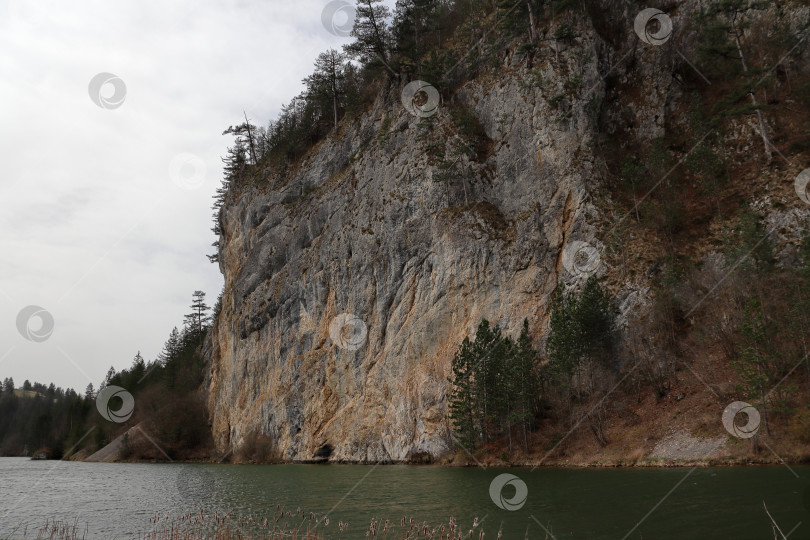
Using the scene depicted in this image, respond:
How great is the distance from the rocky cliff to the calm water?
1664 centimetres

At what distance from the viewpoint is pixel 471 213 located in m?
52.2

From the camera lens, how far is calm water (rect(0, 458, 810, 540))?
15.0m

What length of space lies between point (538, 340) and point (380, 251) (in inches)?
829

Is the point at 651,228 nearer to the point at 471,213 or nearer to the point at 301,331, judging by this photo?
the point at 471,213

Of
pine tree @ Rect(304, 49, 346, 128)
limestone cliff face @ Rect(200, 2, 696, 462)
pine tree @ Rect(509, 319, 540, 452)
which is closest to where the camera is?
pine tree @ Rect(509, 319, 540, 452)

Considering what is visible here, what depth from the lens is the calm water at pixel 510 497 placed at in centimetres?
1500

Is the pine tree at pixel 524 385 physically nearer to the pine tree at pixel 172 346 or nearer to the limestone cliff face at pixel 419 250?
the limestone cliff face at pixel 419 250

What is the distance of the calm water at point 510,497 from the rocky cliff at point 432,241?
16.6 meters

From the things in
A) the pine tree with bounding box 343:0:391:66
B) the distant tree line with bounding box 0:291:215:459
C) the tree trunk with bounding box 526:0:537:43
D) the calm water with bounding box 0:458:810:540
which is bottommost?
the calm water with bounding box 0:458:810:540

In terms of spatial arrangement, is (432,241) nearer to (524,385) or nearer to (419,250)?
(419,250)

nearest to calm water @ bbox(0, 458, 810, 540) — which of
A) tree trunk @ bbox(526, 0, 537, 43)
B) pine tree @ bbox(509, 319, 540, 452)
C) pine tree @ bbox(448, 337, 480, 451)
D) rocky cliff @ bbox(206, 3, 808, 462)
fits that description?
pine tree @ bbox(509, 319, 540, 452)

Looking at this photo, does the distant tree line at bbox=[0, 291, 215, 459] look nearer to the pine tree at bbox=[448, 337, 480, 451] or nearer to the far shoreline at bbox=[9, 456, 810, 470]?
the far shoreline at bbox=[9, 456, 810, 470]

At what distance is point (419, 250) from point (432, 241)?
1.75 m

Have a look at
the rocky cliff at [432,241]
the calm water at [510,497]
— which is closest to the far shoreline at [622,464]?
the rocky cliff at [432,241]
